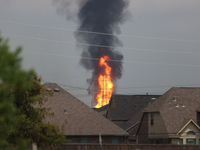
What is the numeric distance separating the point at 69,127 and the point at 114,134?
15.9 feet

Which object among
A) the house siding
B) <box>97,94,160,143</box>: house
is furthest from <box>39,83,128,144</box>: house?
<box>97,94,160,143</box>: house

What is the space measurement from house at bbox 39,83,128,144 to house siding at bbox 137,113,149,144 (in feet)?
30.4

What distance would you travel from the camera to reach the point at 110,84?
107375 mm

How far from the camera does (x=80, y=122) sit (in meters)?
41.2

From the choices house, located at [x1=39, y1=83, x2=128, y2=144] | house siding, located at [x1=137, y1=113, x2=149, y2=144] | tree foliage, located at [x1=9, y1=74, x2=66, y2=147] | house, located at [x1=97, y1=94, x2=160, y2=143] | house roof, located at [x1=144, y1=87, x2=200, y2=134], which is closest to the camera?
tree foliage, located at [x1=9, y1=74, x2=66, y2=147]

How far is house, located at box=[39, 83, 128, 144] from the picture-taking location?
40.2 m

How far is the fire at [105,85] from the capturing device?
352 ft

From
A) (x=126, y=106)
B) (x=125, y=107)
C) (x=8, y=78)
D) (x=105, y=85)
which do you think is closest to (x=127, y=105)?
(x=126, y=106)

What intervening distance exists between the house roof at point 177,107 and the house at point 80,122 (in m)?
7.81

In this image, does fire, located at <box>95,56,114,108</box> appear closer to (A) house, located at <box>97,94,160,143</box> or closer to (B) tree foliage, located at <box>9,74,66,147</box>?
(A) house, located at <box>97,94,160,143</box>

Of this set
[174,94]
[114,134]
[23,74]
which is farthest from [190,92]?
[23,74]

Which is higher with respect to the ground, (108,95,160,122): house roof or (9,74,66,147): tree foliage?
(108,95,160,122): house roof

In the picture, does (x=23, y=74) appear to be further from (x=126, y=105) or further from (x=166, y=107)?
(x=126, y=105)

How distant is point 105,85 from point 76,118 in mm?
66278
